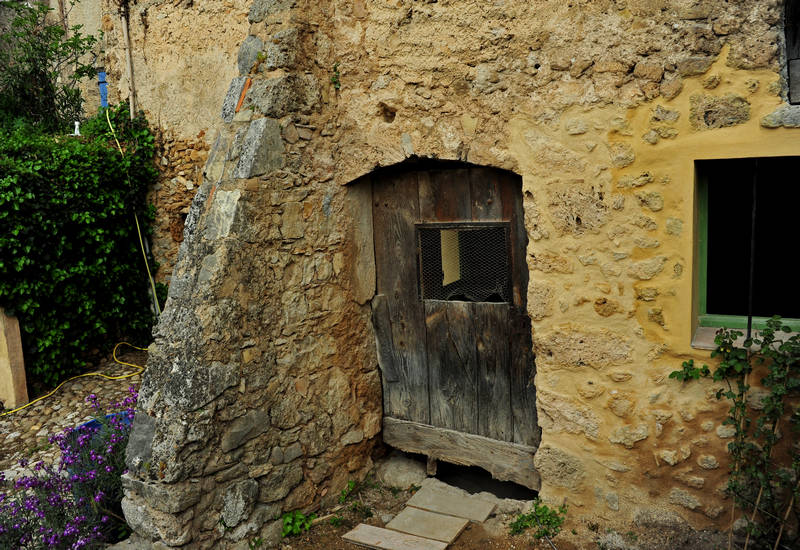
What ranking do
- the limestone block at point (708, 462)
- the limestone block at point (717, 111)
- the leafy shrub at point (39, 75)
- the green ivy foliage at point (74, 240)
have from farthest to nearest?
the leafy shrub at point (39, 75), the green ivy foliage at point (74, 240), the limestone block at point (708, 462), the limestone block at point (717, 111)

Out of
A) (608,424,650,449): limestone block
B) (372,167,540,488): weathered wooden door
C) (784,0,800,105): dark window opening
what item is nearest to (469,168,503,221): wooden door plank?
(372,167,540,488): weathered wooden door

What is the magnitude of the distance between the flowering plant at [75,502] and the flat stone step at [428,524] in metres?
1.67

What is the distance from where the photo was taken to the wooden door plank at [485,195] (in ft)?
11.9

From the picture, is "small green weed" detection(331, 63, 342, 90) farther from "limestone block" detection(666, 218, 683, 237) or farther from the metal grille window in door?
"limestone block" detection(666, 218, 683, 237)

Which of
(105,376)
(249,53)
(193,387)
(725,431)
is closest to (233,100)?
(249,53)

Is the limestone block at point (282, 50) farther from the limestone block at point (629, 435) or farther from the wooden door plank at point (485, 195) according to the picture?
the limestone block at point (629, 435)

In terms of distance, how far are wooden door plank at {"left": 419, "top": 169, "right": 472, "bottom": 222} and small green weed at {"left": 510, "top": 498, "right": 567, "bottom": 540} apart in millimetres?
1708

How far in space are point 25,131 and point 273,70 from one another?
19.1ft

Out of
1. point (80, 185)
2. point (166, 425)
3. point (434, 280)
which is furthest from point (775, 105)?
point (80, 185)

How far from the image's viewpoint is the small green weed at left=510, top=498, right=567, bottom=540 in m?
3.40

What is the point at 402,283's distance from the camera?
161 inches

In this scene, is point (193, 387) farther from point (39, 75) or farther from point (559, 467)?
point (39, 75)

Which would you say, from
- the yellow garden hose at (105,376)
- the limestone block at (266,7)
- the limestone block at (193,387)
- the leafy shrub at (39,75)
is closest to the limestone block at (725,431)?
the limestone block at (193,387)

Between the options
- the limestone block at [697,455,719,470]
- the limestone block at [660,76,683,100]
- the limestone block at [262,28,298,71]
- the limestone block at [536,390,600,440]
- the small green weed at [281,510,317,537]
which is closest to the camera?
the limestone block at [660,76,683,100]
